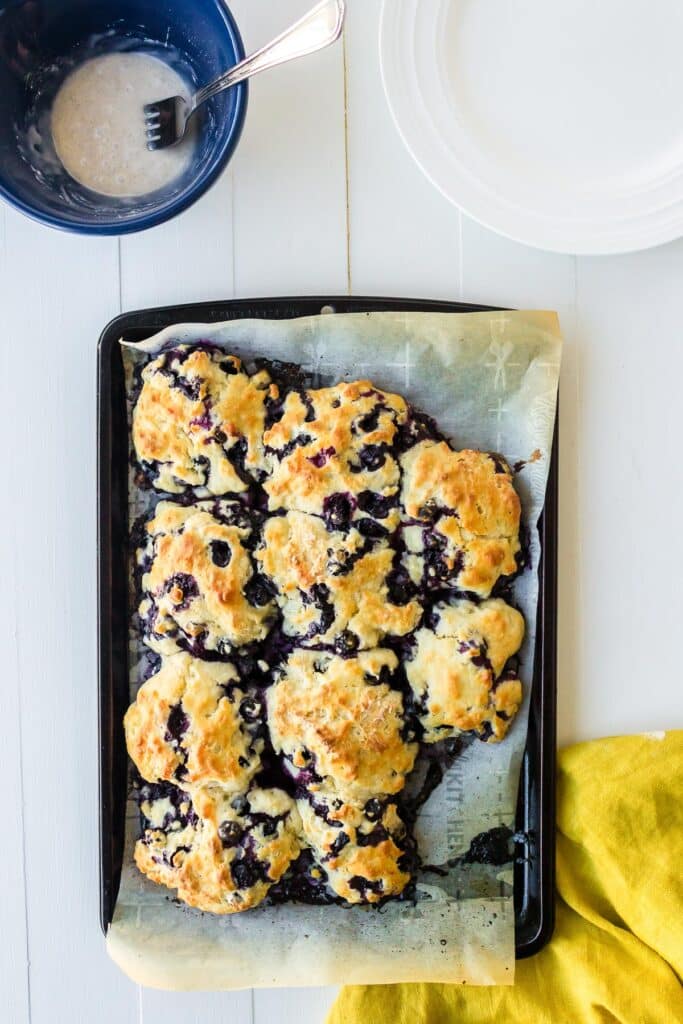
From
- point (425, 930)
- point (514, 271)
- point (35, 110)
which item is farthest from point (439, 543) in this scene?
point (35, 110)

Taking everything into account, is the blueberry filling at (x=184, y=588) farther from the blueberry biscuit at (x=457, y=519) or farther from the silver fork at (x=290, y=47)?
the silver fork at (x=290, y=47)

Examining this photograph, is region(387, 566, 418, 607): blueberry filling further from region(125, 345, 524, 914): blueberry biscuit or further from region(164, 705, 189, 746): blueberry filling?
region(164, 705, 189, 746): blueberry filling

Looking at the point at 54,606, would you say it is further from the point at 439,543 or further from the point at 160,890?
the point at 439,543

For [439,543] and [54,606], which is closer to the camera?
[439,543]

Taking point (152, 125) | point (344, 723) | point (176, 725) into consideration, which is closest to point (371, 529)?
point (344, 723)

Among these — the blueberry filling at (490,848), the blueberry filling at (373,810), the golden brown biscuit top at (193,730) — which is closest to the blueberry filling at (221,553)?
the golden brown biscuit top at (193,730)
